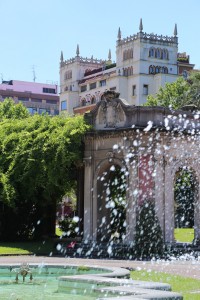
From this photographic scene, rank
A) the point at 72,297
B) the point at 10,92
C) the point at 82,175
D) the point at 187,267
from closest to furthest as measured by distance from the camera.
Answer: the point at 72,297 < the point at 187,267 < the point at 82,175 < the point at 10,92

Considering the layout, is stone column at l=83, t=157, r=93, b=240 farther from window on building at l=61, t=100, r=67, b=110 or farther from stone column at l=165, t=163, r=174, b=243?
window on building at l=61, t=100, r=67, b=110

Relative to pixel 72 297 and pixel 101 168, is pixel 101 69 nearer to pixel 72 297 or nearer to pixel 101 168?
A: pixel 101 168

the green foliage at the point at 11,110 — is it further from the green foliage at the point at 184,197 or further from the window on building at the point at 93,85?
the window on building at the point at 93,85

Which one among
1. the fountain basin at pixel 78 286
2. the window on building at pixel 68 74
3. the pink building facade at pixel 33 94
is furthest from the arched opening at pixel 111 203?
the pink building facade at pixel 33 94

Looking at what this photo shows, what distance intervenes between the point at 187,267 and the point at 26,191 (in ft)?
45.1

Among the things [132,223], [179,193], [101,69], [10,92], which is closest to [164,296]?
[132,223]

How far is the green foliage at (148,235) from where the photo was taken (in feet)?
99.0

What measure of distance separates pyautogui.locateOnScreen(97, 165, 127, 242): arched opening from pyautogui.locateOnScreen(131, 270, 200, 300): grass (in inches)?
447

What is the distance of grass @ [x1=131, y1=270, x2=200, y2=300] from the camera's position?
1653 centimetres

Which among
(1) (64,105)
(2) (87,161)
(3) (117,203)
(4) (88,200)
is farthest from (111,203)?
(1) (64,105)

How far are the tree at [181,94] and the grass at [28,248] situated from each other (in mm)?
25383

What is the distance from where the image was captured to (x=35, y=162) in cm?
3519

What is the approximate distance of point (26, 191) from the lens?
3631cm

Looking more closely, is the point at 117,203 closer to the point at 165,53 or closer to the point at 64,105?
the point at 165,53
